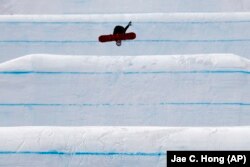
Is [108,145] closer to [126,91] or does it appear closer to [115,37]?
[126,91]

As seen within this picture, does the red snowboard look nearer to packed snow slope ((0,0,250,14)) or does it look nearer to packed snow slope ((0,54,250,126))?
packed snow slope ((0,54,250,126))

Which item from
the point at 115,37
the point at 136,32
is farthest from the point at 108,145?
the point at 136,32

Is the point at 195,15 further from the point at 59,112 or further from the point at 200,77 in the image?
the point at 59,112

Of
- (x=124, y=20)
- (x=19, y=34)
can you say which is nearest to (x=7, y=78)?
(x=19, y=34)

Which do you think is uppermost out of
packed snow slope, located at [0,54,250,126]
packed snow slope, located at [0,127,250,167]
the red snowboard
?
the red snowboard

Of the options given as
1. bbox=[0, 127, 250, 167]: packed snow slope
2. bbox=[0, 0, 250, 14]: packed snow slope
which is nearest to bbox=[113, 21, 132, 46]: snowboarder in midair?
bbox=[0, 0, 250, 14]: packed snow slope

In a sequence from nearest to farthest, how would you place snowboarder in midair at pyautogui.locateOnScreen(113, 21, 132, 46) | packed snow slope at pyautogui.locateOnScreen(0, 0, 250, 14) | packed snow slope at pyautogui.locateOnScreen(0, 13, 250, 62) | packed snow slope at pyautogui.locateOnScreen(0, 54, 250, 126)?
packed snow slope at pyautogui.locateOnScreen(0, 54, 250, 126) < snowboarder in midair at pyautogui.locateOnScreen(113, 21, 132, 46) < packed snow slope at pyautogui.locateOnScreen(0, 13, 250, 62) < packed snow slope at pyautogui.locateOnScreen(0, 0, 250, 14)
